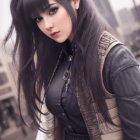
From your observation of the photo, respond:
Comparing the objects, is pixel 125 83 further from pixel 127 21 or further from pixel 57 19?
pixel 127 21

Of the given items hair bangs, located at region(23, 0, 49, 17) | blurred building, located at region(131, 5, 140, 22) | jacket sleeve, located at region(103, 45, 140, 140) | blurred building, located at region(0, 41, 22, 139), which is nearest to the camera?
jacket sleeve, located at region(103, 45, 140, 140)

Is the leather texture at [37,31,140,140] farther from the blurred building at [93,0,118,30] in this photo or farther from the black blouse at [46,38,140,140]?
the blurred building at [93,0,118,30]

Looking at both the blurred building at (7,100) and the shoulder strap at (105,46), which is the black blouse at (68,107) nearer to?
the shoulder strap at (105,46)

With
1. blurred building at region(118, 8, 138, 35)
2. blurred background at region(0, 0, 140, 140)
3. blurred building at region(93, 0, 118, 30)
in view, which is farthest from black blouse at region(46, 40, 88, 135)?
blurred building at region(118, 8, 138, 35)

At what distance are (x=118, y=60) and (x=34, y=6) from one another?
0.51 m

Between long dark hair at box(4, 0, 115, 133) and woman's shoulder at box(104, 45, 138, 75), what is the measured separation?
0.06 m

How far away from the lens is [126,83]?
2.00 ft

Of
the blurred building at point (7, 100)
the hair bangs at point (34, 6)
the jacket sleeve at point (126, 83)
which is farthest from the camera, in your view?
the blurred building at point (7, 100)

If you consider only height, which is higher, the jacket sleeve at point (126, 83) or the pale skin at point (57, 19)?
the pale skin at point (57, 19)

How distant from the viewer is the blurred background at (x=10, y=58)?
1.62m

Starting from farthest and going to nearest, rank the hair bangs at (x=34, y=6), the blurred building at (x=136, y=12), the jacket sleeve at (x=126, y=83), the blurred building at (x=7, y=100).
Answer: the blurred building at (x=136, y=12) < the blurred building at (x=7, y=100) < the hair bangs at (x=34, y=6) < the jacket sleeve at (x=126, y=83)

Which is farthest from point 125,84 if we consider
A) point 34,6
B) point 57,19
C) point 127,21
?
point 127,21

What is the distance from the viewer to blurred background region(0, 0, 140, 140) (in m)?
1.62

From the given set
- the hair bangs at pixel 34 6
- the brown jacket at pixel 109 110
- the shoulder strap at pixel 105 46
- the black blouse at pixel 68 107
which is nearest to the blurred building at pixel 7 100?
the black blouse at pixel 68 107
